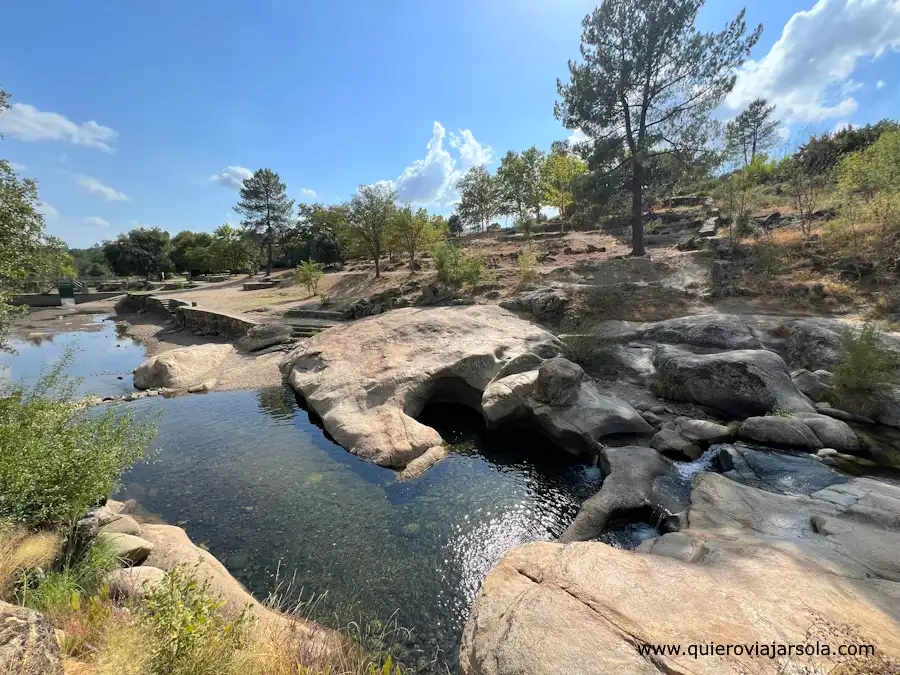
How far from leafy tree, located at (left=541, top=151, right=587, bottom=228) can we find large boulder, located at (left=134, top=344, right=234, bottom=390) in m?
34.6

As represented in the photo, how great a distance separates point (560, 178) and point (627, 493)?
43.9 metres

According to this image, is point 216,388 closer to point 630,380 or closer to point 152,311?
point 630,380

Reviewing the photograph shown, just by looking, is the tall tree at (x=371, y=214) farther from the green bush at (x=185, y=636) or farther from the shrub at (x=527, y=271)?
the green bush at (x=185, y=636)

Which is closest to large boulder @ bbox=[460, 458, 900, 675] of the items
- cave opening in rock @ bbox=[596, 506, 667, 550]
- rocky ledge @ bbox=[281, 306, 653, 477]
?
cave opening in rock @ bbox=[596, 506, 667, 550]

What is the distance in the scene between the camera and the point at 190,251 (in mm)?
56531

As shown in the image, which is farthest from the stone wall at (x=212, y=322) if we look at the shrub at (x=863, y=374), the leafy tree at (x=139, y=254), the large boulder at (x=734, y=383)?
the leafy tree at (x=139, y=254)

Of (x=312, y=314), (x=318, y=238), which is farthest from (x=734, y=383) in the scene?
(x=318, y=238)

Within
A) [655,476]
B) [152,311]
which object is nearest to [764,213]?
[655,476]

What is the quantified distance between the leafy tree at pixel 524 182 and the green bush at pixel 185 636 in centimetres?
5049

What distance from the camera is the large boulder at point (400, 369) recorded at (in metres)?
8.84

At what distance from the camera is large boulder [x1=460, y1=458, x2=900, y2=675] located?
245 cm

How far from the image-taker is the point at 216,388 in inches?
534

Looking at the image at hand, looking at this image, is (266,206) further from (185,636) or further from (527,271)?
(185,636)

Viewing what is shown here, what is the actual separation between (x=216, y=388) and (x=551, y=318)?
13876 mm
